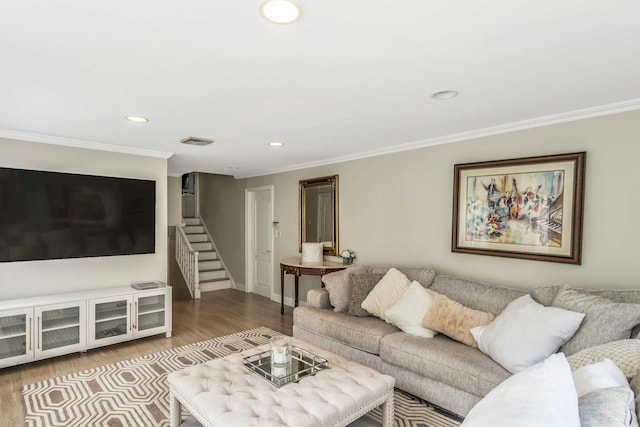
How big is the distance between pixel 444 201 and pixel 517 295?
45.2 inches

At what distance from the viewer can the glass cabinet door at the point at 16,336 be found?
10.2 ft

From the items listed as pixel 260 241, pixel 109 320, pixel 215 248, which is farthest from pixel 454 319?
pixel 215 248

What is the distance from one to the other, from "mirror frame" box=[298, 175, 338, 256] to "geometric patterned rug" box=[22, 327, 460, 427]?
6.95 feet

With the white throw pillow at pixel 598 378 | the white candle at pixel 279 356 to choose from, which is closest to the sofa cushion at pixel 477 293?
the white throw pillow at pixel 598 378

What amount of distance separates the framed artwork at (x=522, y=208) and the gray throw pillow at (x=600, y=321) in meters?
0.56

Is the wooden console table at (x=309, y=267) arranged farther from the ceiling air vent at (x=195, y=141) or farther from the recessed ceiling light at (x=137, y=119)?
the recessed ceiling light at (x=137, y=119)

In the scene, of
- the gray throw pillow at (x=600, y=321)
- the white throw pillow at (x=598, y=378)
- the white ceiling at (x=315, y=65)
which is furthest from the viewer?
the gray throw pillow at (x=600, y=321)

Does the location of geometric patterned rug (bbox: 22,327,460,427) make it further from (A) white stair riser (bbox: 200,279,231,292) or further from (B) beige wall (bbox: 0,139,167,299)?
(A) white stair riser (bbox: 200,279,231,292)

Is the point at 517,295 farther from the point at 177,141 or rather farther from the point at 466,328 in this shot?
the point at 177,141

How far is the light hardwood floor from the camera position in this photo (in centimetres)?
284

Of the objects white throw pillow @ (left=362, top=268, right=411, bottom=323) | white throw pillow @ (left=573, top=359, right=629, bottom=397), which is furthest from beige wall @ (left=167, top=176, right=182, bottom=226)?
white throw pillow @ (left=573, top=359, right=629, bottom=397)

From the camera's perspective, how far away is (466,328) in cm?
264

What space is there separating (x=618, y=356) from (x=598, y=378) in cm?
44

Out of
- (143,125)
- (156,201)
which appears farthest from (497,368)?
(156,201)
